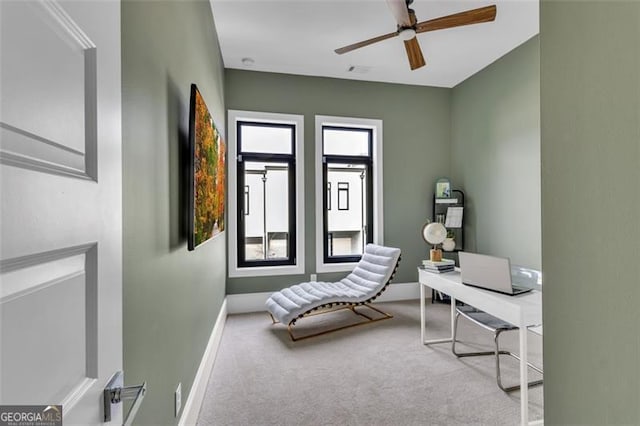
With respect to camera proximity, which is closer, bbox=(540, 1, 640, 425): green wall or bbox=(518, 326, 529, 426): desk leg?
bbox=(540, 1, 640, 425): green wall

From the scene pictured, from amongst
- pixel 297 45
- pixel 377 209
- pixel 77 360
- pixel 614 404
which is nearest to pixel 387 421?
pixel 614 404

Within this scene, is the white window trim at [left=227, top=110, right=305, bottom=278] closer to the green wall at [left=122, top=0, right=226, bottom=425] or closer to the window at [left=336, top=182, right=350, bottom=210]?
the window at [left=336, top=182, right=350, bottom=210]

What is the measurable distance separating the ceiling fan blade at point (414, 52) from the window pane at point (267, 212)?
6.53 ft

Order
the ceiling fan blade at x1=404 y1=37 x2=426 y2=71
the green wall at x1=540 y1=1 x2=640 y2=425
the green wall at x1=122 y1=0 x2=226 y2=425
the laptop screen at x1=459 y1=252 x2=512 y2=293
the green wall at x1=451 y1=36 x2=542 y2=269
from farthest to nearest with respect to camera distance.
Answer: the green wall at x1=451 y1=36 x2=542 y2=269 < the ceiling fan blade at x1=404 y1=37 x2=426 y2=71 < the laptop screen at x1=459 y1=252 x2=512 y2=293 < the green wall at x1=122 y1=0 x2=226 y2=425 < the green wall at x1=540 y1=1 x2=640 y2=425

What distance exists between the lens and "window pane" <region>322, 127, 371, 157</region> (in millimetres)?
4375

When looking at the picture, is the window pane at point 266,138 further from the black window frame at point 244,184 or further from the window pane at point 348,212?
the window pane at point 348,212

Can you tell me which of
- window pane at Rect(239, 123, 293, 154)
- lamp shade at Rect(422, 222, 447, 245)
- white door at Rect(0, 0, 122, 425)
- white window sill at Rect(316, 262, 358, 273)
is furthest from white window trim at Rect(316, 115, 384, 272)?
white door at Rect(0, 0, 122, 425)

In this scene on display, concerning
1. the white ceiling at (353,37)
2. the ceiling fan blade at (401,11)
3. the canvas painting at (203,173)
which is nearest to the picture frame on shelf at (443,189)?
the white ceiling at (353,37)

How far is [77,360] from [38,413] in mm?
103

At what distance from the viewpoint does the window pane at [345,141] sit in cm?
438

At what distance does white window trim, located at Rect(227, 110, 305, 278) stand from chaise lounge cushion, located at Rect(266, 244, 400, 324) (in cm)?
54

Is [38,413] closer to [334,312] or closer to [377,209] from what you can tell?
[334,312]

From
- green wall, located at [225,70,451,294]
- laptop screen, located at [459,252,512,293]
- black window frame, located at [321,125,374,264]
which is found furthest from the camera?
black window frame, located at [321,125,374,264]

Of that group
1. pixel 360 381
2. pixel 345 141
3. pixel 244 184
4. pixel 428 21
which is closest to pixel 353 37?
pixel 428 21
